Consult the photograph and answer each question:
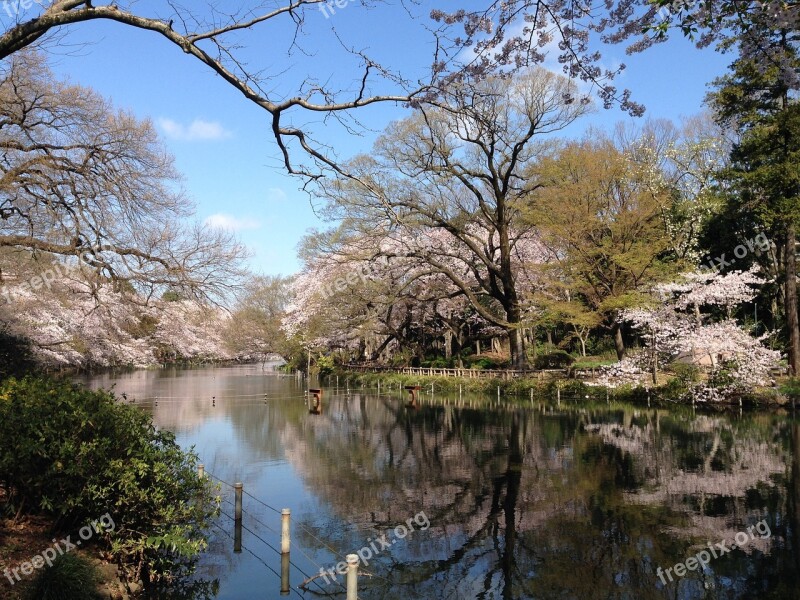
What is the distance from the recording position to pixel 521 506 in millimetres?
10484

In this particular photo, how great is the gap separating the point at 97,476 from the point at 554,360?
32059mm

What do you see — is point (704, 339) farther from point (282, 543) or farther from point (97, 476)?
point (97, 476)

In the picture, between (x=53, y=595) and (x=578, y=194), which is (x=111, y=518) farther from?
(x=578, y=194)

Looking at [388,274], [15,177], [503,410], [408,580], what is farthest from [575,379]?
[15,177]

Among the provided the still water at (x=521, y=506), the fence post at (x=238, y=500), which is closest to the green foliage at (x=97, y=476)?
the still water at (x=521, y=506)

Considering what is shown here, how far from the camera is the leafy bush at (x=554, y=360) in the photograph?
34906 mm

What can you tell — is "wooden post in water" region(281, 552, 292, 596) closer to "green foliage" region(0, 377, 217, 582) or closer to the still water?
the still water

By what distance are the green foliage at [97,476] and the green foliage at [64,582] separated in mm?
655

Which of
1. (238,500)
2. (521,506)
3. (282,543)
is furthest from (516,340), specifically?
(282,543)

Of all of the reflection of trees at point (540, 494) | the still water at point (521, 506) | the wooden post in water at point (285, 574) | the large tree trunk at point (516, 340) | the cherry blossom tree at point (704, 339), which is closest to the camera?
the wooden post in water at point (285, 574)

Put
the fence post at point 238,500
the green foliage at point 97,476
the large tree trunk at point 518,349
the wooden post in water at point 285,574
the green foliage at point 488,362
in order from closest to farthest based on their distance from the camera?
1. the green foliage at point 97,476
2. the wooden post in water at point 285,574
3. the fence post at point 238,500
4. the large tree trunk at point 518,349
5. the green foliage at point 488,362

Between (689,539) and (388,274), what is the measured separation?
1024 inches

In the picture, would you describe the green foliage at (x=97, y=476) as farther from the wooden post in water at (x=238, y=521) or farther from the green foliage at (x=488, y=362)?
the green foliage at (x=488, y=362)

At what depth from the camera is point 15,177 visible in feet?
34.2
